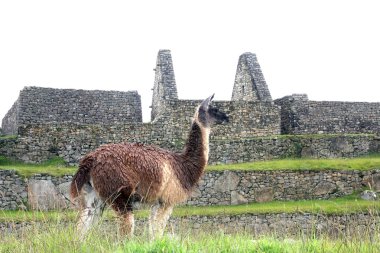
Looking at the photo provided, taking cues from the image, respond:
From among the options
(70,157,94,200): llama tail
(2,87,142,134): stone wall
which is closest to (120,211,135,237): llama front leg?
(70,157,94,200): llama tail

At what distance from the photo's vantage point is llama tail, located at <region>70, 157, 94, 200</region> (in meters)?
9.24

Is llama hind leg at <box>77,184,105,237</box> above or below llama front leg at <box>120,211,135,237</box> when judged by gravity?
above

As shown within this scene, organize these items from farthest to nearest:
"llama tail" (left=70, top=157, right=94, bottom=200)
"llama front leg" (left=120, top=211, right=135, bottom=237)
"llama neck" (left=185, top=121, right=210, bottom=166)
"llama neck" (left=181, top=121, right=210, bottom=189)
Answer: "llama neck" (left=185, top=121, right=210, bottom=166)
"llama neck" (left=181, top=121, right=210, bottom=189)
"llama tail" (left=70, top=157, right=94, bottom=200)
"llama front leg" (left=120, top=211, right=135, bottom=237)

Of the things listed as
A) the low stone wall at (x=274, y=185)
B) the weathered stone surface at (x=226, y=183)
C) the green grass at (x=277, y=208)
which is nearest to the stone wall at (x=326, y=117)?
the low stone wall at (x=274, y=185)

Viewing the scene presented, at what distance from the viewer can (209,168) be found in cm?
1992

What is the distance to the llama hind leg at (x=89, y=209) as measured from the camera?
28.5 feet

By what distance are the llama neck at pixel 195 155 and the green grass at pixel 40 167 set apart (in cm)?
859

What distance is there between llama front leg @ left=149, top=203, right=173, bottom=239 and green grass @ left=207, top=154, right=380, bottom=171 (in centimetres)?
1016

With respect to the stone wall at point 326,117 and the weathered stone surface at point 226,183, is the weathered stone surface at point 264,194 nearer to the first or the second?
the weathered stone surface at point 226,183

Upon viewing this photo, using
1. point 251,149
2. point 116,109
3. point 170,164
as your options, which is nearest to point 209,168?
point 251,149

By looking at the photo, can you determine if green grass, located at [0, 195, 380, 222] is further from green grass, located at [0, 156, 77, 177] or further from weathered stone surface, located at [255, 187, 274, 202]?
green grass, located at [0, 156, 77, 177]

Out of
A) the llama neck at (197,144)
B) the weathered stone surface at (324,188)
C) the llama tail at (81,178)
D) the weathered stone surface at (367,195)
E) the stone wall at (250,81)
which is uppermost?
the stone wall at (250,81)

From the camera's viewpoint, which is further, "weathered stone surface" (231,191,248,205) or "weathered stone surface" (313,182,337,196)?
"weathered stone surface" (313,182,337,196)

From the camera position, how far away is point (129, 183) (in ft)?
29.9
